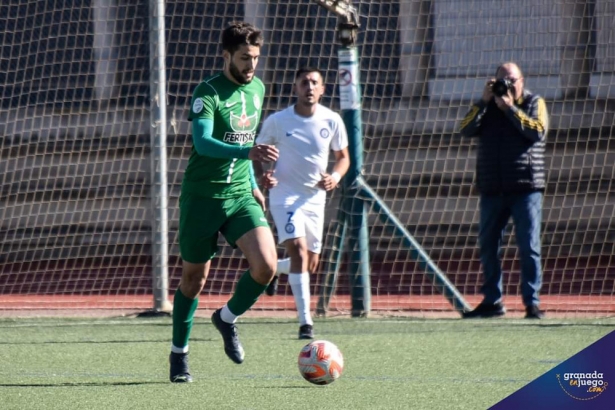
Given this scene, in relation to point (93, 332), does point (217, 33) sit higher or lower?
higher

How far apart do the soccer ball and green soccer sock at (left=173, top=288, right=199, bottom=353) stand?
2.33 ft

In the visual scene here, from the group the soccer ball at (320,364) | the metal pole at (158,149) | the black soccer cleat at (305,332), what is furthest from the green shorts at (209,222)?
the metal pole at (158,149)

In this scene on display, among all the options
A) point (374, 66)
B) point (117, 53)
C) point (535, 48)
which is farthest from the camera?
→ point (117, 53)

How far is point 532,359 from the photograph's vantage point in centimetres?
768

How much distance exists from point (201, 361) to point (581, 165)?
7.24m

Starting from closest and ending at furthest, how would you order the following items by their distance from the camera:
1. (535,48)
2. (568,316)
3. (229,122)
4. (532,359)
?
1. (229,122)
2. (532,359)
3. (568,316)
4. (535,48)

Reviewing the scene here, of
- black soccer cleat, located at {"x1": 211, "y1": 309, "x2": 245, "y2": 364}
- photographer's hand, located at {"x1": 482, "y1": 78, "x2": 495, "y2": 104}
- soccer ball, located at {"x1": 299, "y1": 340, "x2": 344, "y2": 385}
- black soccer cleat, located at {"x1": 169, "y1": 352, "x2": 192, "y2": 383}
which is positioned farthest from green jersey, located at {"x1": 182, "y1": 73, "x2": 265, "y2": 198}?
photographer's hand, located at {"x1": 482, "y1": 78, "x2": 495, "y2": 104}

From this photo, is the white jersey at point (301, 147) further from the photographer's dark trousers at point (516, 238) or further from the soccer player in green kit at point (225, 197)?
the soccer player in green kit at point (225, 197)

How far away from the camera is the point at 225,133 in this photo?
683 centimetres

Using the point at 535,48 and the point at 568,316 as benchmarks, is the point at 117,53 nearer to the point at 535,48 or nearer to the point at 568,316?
the point at 535,48

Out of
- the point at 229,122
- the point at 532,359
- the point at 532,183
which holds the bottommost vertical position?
the point at 532,359

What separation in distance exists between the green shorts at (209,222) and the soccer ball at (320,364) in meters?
0.77

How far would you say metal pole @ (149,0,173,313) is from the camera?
35.3 ft

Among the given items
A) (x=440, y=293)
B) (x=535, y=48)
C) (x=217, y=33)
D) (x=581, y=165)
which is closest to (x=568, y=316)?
(x=440, y=293)
